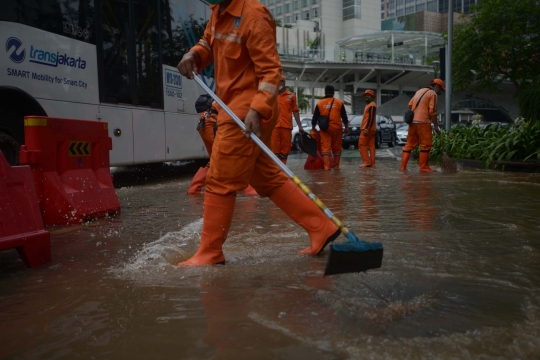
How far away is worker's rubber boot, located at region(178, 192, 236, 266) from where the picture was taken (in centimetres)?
360

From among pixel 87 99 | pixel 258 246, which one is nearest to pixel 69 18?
pixel 87 99

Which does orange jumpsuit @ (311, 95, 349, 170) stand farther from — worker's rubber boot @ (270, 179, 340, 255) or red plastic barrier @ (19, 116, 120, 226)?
worker's rubber boot @ (270, 179, 340, 255)

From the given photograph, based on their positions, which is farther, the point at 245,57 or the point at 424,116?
the point at 424,116

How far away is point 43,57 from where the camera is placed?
789 centimetres

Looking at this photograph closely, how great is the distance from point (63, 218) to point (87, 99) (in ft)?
12.2

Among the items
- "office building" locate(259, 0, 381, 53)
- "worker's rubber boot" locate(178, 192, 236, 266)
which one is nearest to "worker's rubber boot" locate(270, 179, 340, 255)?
"worker's rubber boot" locate(178, 192, 236, 266)

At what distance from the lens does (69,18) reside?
8523mm

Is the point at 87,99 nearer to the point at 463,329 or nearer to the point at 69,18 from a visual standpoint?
the point at 69,18

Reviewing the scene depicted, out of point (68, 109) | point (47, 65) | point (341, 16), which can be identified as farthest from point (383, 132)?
point (341, 16)

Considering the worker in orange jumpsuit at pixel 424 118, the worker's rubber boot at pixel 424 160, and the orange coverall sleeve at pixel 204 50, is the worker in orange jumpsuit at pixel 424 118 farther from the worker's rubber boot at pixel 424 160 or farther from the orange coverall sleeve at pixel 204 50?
the orange coverall sleeve at pixel 204 50

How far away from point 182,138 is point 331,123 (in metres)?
3.28

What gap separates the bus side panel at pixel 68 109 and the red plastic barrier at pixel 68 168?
1845mm

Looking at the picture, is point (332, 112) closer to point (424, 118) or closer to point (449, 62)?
point (424, 118)

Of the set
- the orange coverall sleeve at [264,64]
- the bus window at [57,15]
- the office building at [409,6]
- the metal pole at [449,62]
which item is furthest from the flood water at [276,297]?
the office building at [409,6]
